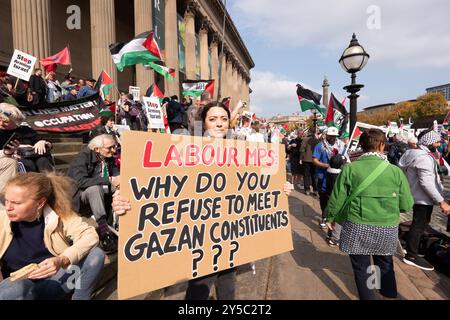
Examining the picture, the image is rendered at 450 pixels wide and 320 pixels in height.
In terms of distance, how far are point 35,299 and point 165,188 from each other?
125 centimetres

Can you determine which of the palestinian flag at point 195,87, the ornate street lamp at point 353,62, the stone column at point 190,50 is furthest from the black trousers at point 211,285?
the stone column at point 190,50

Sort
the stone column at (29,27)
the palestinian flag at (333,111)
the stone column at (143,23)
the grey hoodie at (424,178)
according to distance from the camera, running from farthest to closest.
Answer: the stone column at (143,23) → the stone column at (29,27) → the palestinian flag at (333,111) → the grey hoodie at (424,178)

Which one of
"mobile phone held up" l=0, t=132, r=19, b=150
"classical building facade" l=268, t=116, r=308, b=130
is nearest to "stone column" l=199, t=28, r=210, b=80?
"classical building facade" l=268, t=116, r=308, b=130

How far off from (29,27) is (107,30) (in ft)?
14.4

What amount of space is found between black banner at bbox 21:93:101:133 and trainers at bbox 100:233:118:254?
3.58 m

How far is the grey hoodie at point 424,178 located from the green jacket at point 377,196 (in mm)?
1349

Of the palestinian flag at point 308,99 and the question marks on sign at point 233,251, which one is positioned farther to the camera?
the palestinian flag at point 308,99

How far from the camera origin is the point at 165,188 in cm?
174

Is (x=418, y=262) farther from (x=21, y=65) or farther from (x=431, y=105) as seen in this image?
(x=431, y=105)

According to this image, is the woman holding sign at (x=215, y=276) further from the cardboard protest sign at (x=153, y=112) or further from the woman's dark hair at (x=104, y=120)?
the woman's dark hair at (x=104, y=120)

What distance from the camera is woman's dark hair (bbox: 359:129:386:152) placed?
2562mm

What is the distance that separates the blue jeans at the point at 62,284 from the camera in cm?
182

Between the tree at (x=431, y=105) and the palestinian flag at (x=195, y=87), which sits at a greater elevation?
the tree at (x=431, y=105)

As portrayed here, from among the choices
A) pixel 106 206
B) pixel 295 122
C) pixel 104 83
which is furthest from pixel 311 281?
pixel 295 122
